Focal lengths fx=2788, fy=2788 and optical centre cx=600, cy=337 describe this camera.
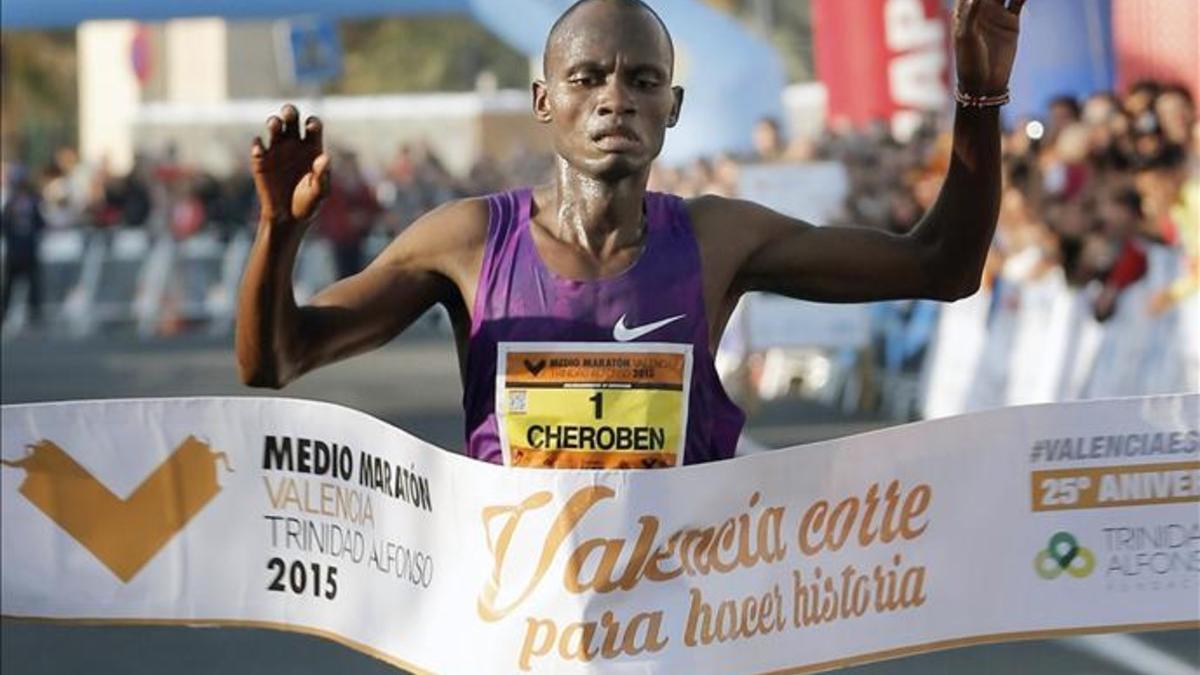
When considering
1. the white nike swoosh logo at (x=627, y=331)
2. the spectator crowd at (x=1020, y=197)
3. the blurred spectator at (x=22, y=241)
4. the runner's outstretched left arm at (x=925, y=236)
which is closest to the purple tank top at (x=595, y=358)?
the white nike swoosh logo at (x=627, y=331)

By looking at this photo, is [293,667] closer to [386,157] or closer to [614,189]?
[614,189]

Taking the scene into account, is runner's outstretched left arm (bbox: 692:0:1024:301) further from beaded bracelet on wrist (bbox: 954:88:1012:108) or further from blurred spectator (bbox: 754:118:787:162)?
blurred spectator (bbox: 754:118:787:162)

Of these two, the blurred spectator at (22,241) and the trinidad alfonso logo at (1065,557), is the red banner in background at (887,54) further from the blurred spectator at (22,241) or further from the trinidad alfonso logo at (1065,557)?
the trinidad alfonso logo at (1065,557)

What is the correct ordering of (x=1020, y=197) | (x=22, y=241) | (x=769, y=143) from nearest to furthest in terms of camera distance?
(x=1020, y=197) < (x=769, y=143) < (x=22, y=241)

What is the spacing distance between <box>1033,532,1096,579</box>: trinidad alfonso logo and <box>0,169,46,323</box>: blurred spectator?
23.8m

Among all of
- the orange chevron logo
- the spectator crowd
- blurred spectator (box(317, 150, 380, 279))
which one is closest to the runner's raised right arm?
the orange chevron logo

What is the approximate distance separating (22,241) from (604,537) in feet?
80.1

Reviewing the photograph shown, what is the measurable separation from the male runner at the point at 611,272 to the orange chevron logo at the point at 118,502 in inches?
17.4

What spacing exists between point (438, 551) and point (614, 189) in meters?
0.70

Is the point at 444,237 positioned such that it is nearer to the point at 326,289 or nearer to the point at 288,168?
the point at 326,289

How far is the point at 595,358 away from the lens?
4883mm

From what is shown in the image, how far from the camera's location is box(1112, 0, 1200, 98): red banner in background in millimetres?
16812

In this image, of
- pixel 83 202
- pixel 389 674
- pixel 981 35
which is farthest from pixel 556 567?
pixel 83 202

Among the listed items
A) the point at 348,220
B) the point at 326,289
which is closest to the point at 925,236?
the point at 326,289
